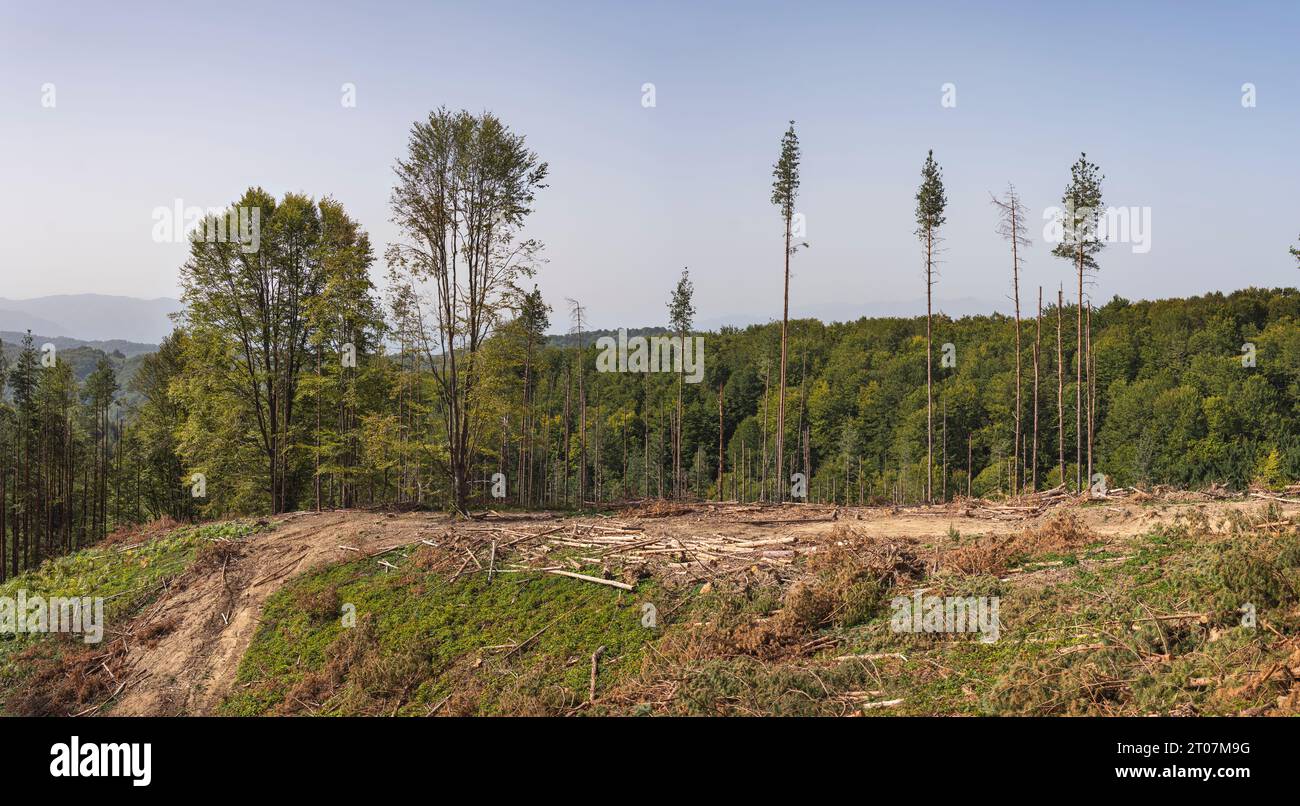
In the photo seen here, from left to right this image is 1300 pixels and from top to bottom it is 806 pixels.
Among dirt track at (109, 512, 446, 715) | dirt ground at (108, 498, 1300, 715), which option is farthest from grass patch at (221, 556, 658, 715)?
dirt ground at (108, 498, 1300, 715)

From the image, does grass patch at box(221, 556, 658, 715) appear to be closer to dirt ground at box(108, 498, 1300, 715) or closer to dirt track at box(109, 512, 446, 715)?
dirt track at box(109, 512, 446, 715)

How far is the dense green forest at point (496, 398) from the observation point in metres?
24.6

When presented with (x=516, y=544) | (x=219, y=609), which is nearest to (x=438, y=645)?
(x=516, y=544)

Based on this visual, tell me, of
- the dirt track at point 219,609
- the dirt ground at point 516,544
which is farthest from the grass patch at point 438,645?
the dirt ground at point 516,544

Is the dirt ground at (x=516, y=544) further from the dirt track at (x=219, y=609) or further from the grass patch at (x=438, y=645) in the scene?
the grass patch at (x=438, y=645)

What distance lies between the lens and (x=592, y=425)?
294 ft

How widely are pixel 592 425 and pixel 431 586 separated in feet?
239

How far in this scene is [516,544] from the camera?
18.2m

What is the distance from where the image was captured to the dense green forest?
24.6m

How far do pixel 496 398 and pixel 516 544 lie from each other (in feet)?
25.0

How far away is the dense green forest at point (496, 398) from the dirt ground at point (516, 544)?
494 centimetres

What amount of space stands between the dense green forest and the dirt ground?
195 inches
